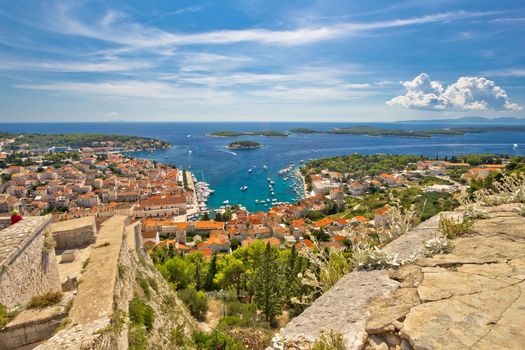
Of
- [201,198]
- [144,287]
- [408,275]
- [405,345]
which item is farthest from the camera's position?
[201,198]

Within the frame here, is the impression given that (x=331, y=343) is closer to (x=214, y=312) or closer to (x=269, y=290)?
(x=269, y=290)

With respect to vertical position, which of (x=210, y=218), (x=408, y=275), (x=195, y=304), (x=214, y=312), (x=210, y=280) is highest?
(x=408, y=275)

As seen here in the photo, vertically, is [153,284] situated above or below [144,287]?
below

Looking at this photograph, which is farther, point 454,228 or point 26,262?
point 26,262

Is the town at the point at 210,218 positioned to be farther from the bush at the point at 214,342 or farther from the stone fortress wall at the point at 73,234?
the bush at the point at 214,342

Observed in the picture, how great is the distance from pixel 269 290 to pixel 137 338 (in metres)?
10.6

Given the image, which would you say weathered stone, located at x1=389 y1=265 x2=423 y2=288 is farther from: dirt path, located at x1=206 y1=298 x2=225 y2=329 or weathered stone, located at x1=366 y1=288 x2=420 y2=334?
dirt path, located at x1=206 y1=298 x2=225 y2=329

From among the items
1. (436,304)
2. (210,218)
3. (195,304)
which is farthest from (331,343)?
(210,218)

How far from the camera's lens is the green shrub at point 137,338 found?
699 cm

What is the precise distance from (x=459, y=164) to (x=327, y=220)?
228 ft

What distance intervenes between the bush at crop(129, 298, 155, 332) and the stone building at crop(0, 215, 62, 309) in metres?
1.96

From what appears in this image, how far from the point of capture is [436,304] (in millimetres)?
2877

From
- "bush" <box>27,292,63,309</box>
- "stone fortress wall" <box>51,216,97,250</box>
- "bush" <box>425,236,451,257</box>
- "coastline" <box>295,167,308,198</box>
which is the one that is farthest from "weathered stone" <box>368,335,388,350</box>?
"coastline" <box>295,167,308,198</box>

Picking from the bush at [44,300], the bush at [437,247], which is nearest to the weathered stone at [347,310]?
the bush at [437,247]
